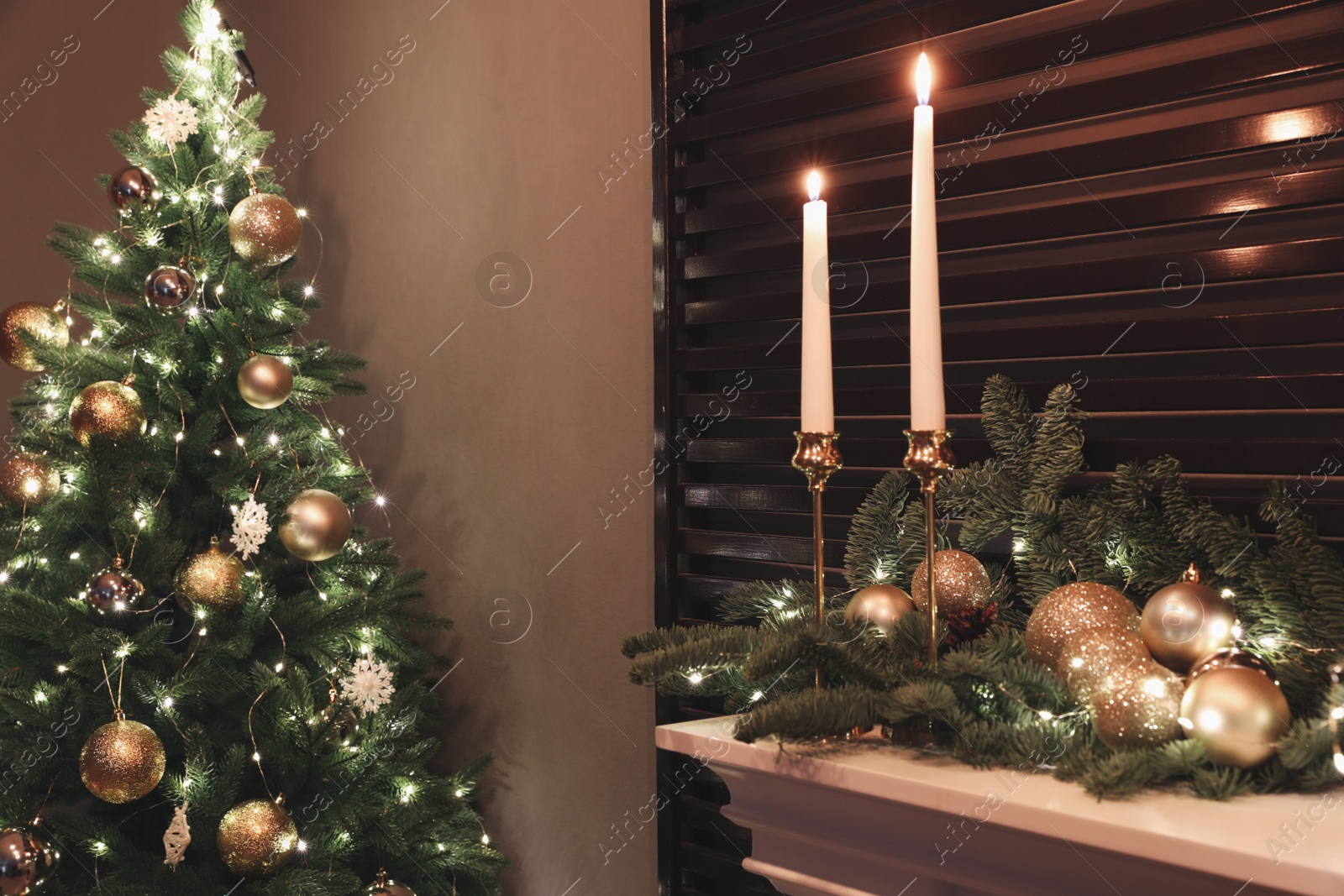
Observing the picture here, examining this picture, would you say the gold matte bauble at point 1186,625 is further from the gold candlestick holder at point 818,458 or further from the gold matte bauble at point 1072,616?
the gold candlestick holder at point 818,458

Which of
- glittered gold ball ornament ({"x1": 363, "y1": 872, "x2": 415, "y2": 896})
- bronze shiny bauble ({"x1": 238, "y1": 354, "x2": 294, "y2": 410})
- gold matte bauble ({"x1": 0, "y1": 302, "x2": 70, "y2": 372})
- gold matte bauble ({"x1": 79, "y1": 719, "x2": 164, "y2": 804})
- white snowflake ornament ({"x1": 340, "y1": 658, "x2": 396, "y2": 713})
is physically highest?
gold matte bauble ({"x1": 0, "y1": 302, "x2": 70, "y2": 372})

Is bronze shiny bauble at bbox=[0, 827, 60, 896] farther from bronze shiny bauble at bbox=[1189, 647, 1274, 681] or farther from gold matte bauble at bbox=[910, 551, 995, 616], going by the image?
bronze shiny bauble at bbox=[1189, 647, 1274, 681]

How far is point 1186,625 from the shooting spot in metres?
0.85

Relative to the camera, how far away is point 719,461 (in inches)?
64.5

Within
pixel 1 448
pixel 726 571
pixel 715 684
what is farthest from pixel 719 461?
pixel 1 448

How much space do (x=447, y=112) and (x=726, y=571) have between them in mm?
1279

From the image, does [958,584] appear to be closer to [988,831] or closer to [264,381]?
[988,831]

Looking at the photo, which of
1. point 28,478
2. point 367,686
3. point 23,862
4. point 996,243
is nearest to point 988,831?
point 996,243

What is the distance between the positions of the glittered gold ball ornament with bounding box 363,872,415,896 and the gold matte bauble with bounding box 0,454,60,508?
0.91 metres

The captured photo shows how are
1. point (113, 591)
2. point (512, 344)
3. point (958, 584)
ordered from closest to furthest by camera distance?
point (958, 584), point (113, 591), point (512, 344)

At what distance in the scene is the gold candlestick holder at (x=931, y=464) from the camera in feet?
2.90

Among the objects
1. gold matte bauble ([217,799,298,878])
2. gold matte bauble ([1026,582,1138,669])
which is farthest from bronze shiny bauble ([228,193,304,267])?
gold matte bauble ([1026,582,1138,669])

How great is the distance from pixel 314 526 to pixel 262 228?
1.84ft

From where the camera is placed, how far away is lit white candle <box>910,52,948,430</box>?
884mm
